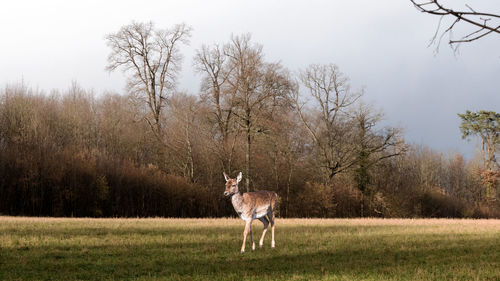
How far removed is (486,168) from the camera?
6544cm


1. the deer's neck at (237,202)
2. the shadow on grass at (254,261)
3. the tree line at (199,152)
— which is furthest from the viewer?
the tree line at (199,152)

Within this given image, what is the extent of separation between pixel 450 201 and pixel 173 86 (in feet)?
110

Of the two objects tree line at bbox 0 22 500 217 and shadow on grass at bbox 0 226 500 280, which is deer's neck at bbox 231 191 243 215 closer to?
shadow on grass at bbox 0 226 500 280

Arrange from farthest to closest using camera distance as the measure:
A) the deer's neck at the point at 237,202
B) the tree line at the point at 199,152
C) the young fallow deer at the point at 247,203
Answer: the tree line at the point at 199,152
the deer's neck at the point at 237,202
the young fallow deer at the point at 247,203

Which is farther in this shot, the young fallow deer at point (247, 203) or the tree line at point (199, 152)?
the tree line at point (199, 152)

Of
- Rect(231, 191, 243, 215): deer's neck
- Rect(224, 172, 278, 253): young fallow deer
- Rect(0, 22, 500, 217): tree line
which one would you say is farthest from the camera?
Rect(0, 22, 500, 217): tree line

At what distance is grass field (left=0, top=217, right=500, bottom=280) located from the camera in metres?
12.4

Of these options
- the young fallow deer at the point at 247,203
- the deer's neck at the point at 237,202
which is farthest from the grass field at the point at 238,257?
the deer's neck at the point at 237,202

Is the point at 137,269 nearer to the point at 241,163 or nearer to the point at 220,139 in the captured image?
the point at 241,163

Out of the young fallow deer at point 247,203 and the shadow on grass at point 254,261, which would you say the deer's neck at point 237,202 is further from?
the shadow on grass at point 254,261

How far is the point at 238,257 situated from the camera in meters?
15.3

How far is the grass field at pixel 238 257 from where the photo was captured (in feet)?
40.6

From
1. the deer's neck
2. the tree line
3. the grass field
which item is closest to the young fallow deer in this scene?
the deer's neck

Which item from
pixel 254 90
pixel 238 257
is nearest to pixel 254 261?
pixel 238 257
